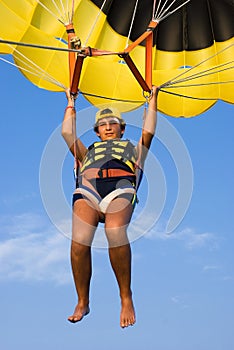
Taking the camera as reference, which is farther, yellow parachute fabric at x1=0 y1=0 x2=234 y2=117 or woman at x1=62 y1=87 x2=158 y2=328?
yellow parachute fabric at x1=0 y1=0 x2=234 y2=117

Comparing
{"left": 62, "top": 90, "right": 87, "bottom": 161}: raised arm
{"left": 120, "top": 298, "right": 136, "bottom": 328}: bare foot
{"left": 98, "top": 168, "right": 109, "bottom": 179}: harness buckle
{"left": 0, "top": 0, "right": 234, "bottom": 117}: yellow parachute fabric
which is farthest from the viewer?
{"left": 0, "top": 0, "right": 234, "bottom": 117}: yellow parachute fabric

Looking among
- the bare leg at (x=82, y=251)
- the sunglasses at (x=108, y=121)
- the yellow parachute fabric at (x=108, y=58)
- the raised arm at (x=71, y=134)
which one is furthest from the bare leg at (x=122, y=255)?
the yellow parachute fabric at (x=108, y=58)

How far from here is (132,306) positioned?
581 cm

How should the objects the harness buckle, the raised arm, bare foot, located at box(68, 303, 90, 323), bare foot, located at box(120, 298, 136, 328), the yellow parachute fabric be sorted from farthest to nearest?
the yellow parachute fabric → the raised arm → the harness buckle → bare foot, located at box(68, 303, 90, 323) → bare foot, located at box(120, 298, 136, 328)

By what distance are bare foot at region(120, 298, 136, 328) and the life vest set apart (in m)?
1.17

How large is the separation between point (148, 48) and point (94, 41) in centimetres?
240

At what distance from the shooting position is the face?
642cm

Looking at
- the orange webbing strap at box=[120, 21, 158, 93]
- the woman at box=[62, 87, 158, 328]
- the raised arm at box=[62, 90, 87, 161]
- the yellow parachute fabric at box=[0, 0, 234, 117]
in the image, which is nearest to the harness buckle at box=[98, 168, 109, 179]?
the woman at box=[62, 87, 158, 328]

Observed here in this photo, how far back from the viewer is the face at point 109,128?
253 inches

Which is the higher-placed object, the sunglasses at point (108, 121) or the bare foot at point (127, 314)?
the sunglasses at point (108, 121)

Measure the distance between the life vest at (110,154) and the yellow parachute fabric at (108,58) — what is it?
2049 millimetres

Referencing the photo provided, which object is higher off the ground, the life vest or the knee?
the life vest

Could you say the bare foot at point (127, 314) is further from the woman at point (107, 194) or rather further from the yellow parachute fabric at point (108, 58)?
the yellow parachute fabric at point (108, 58)

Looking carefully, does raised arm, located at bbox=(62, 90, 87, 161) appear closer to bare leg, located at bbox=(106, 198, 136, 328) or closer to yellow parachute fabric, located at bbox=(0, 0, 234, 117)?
bare leg, located at bbox=(106, 198, 136, 328)
